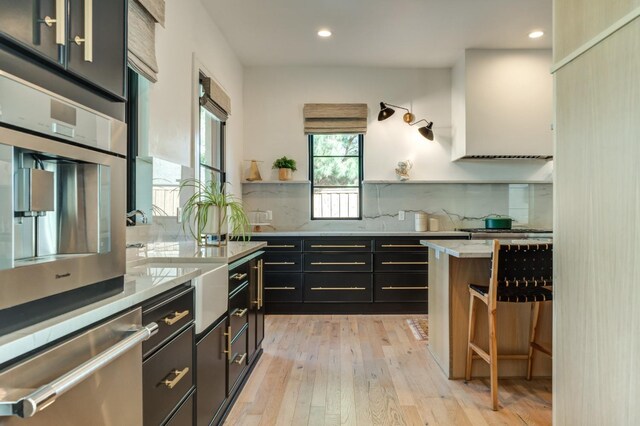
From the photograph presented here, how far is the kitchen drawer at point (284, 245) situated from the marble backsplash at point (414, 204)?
0.52m

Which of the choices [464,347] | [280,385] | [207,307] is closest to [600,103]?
[207,307]

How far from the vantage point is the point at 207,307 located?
1769mm

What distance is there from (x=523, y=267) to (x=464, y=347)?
717mm

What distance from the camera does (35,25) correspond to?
84 cm

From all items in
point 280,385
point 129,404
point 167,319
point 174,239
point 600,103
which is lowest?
point 280,385

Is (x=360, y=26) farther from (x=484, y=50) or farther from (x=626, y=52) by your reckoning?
(x=626, y=52)

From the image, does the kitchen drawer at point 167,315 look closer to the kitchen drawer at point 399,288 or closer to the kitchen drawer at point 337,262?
the kitchen drawer at point 337,262

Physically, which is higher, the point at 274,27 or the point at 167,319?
the point at 274,27

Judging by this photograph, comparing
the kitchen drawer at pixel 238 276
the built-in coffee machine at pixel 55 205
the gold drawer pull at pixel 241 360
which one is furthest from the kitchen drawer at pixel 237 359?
the built-in coffee machine at pixel 55 205

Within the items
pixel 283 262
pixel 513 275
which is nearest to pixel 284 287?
pixel 283 262

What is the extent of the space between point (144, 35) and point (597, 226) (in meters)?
2.28

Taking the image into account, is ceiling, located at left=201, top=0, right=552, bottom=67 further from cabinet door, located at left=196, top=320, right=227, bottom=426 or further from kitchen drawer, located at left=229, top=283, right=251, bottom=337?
cabinet door, located at left=196, top=320, right=227, bottom=426

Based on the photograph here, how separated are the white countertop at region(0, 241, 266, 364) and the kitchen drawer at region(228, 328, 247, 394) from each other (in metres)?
0.50

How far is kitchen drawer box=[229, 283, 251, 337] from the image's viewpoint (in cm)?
220
